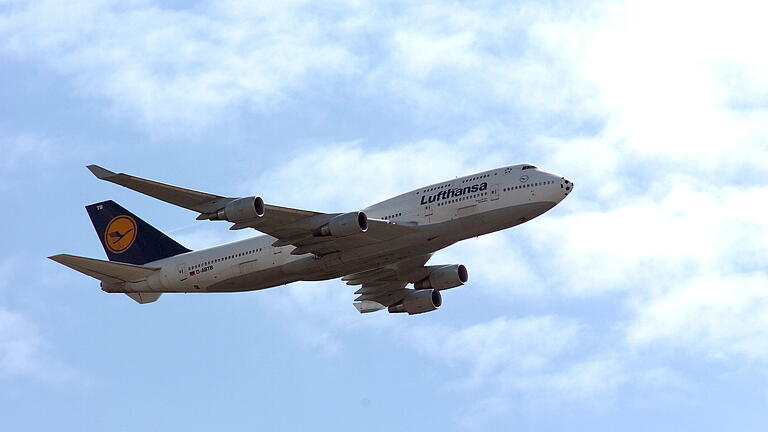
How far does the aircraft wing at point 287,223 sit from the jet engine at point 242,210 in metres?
0.18

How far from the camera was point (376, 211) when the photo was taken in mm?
60906

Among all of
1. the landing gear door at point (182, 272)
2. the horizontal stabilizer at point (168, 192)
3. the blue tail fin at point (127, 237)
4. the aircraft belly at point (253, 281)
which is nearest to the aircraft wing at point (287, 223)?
the horizontal stabilizer at point (168, 192)

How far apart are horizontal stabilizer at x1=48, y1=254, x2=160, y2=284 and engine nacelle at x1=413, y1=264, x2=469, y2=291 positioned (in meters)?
16.2

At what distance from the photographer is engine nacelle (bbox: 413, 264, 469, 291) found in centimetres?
6694

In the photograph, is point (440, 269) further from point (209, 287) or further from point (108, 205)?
point (108, 205)

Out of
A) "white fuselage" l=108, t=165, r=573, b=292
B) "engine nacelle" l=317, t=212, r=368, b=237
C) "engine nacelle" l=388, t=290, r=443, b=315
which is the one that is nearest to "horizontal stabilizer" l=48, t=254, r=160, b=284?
"white fuselage" l=108, t=165, r=573, b=292

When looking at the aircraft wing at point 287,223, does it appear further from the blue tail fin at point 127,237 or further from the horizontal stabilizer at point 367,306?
the horizontal stabilizer at point 367,306

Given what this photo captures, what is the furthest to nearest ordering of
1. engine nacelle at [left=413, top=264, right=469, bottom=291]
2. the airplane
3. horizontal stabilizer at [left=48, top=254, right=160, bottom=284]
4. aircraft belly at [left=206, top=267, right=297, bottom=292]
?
engine nacelle at [left=413, top=264, right=469, bottom=291] → horizontal stabilizer at [left=48, top=254, right=160, bottom=284] → aircraft belly at [left=206, top=267, right=297, bottom=292] → the airplane

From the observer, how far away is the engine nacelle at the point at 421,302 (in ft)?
224

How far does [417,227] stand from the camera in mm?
57969

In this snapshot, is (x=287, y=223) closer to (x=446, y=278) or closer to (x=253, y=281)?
(x=253, y=281)

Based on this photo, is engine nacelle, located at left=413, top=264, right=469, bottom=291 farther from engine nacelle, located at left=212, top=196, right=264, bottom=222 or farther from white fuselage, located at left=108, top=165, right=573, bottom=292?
engine nacelle, located at left=212, top=196, right=264, bottom=222

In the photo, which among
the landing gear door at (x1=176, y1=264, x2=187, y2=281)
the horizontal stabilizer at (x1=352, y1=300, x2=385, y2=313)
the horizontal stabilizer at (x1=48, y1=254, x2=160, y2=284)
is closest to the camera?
the horizontal stabilizer at (x1=48, y1=254, x2=160, y2=284)

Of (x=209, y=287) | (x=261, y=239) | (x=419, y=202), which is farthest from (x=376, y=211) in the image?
(x=209, y=287)
